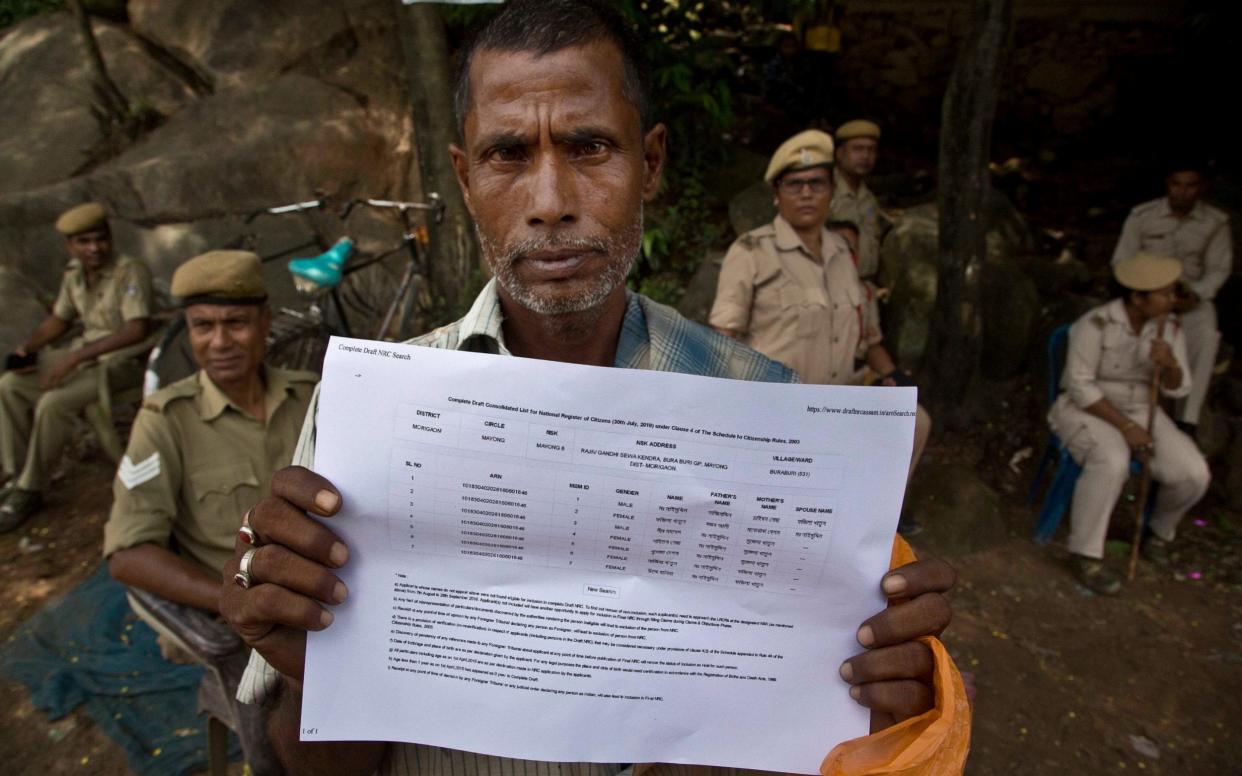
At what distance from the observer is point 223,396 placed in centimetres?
262

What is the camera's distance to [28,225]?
6281 millimetres

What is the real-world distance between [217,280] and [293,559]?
201 centimetres

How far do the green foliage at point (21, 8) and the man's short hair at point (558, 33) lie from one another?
9.58 meters

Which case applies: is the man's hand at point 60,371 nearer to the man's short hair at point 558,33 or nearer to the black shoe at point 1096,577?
the man's short hair at point 558,33

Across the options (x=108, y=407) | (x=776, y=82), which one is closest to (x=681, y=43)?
(x=776, y=82)

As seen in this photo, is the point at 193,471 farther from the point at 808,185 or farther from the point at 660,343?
the point at 808,185

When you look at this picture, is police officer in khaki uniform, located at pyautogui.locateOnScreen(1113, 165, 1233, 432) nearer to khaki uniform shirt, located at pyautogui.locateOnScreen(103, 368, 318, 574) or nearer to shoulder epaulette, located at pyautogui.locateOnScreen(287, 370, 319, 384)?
shoulder epaulette, located at pyautogui.locateOnScreen(287, 370, 319, 384)

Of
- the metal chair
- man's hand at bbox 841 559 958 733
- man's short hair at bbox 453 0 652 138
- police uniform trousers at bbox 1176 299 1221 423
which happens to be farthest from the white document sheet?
police uniform trousers at bbox 1176 299 1221 423

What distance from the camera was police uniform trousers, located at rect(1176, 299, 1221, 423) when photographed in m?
4.72

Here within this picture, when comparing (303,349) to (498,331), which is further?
(303,349)

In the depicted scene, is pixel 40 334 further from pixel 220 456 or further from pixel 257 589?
pixel 257 589

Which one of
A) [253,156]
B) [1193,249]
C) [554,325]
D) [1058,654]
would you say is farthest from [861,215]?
[253,156]

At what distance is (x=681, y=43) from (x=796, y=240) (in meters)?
3.87

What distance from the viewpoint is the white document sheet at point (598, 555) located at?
984mm
